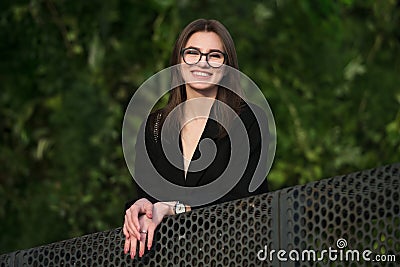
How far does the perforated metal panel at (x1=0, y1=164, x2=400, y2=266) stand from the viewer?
1576mm

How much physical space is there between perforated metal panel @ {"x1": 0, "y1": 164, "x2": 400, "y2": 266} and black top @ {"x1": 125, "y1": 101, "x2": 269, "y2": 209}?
0.99 feet

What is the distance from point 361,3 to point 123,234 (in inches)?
A: 198

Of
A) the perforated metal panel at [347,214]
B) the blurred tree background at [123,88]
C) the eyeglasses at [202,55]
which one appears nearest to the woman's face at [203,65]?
the eyeglasses at [202,55]

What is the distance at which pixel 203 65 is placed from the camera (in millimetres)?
2330

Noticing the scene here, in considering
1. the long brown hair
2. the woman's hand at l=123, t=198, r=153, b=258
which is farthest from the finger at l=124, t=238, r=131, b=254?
the long brown hair

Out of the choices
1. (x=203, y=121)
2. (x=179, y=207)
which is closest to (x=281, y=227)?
(x=179, y=207)

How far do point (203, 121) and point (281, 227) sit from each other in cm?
69

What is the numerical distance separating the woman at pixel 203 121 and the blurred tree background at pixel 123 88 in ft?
11.6

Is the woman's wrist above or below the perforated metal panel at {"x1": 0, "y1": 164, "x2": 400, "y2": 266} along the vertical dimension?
above

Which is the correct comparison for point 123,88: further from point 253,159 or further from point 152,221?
point 152,221

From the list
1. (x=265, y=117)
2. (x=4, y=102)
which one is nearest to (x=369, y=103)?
(x=4, y=102)

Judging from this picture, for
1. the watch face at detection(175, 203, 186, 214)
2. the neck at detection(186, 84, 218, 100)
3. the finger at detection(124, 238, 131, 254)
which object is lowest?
the finger at detection(124, 238, 131, 254)

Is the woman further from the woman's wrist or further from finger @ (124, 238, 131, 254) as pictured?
finger @ (124, 238, 131, 254)

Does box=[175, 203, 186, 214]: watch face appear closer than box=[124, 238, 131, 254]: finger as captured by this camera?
No
